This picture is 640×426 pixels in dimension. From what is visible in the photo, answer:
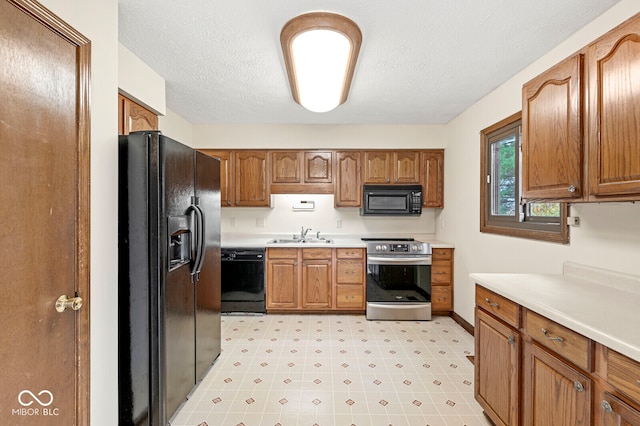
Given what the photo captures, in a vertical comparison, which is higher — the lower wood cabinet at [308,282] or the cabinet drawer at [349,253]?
the cabinet drawer at [349,253]

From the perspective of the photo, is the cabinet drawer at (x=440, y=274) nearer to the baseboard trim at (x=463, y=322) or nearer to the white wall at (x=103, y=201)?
the baseboard trim at (x=463, y=322)

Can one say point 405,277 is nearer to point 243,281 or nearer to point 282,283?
point 282,283

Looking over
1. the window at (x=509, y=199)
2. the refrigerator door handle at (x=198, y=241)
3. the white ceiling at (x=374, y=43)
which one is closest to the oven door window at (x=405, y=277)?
the window at (x=509, y=199)

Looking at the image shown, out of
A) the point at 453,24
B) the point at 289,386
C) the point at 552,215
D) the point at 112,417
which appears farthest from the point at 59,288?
the point at 552,215

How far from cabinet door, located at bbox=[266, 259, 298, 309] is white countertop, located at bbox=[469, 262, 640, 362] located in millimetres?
2255

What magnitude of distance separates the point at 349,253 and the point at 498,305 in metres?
2.12

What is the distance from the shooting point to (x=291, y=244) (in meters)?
3.69

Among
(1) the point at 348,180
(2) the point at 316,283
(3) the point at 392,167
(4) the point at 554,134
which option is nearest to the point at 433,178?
(3) the point at 392,167

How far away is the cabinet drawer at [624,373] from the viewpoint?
0.94 meters

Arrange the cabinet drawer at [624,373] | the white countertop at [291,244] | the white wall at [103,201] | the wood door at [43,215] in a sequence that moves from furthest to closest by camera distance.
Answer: the white countertop at [291,244]
the white wall at [103,201]
the wood door at [43,215]
the cabinet drawer at [624,373]

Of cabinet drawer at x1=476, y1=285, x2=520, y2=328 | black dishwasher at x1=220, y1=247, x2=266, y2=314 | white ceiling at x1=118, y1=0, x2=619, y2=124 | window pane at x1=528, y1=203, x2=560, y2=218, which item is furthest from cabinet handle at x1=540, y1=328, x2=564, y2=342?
black dishwasher at x1=220, y1=247, x2=266, y2=314

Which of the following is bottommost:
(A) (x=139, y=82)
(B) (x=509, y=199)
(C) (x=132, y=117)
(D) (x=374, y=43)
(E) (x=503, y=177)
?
(B) (x=509, y=199)

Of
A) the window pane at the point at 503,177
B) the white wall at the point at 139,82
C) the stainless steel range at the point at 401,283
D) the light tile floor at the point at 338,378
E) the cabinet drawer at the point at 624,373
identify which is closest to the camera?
the cabinet drawer at the point at 624,373

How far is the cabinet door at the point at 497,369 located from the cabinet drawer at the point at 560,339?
0.14 meters
